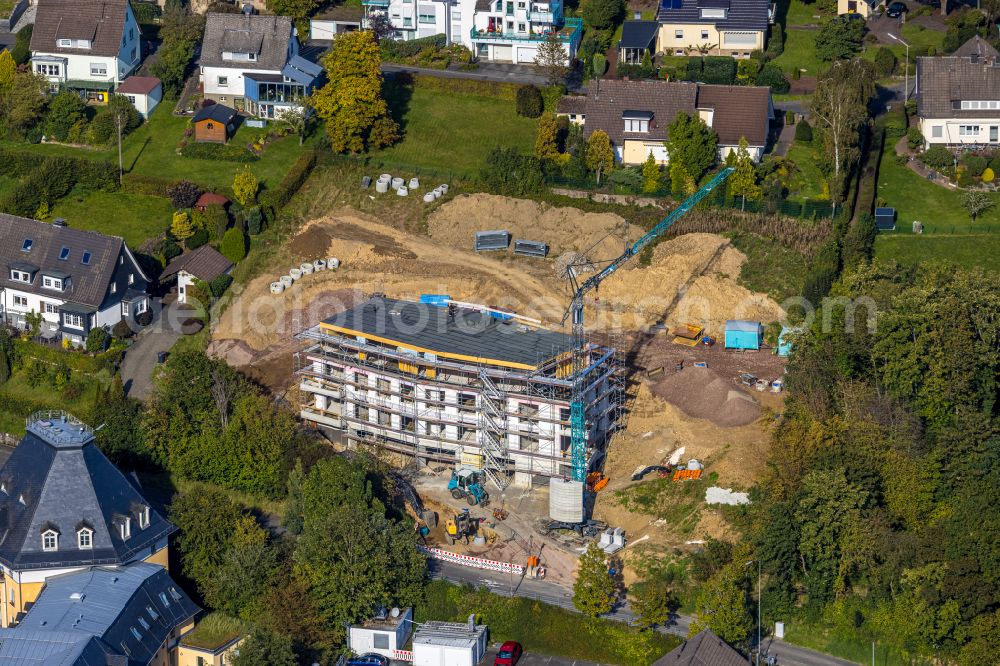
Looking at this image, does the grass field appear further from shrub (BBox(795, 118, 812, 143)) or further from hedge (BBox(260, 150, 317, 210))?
shrub (BBox(795, 118, 812, 143))

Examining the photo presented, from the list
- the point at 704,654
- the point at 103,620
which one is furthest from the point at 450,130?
the point at 704,654

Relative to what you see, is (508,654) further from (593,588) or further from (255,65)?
(255,65)

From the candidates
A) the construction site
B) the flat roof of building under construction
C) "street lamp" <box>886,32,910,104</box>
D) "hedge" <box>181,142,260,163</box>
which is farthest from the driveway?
"street lamp" <box>886,32,910,104</box>

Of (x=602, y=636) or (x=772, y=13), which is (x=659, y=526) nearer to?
(x=602, y=636)

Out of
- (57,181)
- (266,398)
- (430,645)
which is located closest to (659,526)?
(430,645)

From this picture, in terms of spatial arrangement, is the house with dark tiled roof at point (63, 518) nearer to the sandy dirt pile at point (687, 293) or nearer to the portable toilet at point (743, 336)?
the sandy dirt pile at point (687, 293)

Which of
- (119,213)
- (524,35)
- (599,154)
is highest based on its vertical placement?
(524,35)

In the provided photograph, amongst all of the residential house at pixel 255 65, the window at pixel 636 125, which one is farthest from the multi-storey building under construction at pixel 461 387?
the residential house at pixel 255 65
